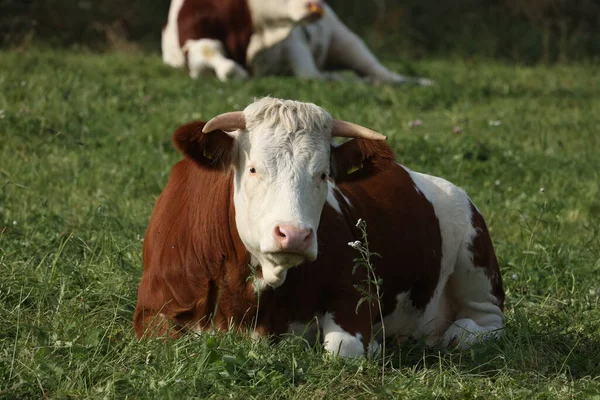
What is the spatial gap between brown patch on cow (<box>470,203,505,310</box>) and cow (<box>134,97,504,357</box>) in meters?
0.34

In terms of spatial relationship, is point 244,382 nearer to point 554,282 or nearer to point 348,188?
point 348,188

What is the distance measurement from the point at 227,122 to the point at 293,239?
73 cm

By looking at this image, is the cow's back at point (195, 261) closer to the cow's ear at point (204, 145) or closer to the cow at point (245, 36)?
the cow's ear at point (204, 145)

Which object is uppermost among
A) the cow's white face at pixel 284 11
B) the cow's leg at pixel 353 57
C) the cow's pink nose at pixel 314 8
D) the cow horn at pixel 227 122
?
the cow horn at pixel 227 122

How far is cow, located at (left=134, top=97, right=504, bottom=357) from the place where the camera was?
4746mm

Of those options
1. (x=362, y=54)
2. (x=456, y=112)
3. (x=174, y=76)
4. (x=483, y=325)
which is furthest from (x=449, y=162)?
(x=362, y=54)

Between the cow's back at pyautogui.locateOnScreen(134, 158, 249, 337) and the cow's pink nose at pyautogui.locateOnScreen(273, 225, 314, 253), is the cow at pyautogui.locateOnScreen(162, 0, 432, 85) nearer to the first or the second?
the cow's back at pyautogui.locateOnScreen(134, 158, 249, 337)

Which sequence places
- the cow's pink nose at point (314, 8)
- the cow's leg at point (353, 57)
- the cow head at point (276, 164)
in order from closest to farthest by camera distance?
1. the cow head at point (276, 164)
2. the cow's pink nose at point (314, 8)
3. the cow's leg at point (353, 57)

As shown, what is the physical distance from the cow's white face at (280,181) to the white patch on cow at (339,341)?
0.35 m

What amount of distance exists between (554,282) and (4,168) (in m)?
4.09

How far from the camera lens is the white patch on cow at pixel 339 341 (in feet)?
16.4

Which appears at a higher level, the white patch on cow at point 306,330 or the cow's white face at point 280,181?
the cow's white face at point 280,181

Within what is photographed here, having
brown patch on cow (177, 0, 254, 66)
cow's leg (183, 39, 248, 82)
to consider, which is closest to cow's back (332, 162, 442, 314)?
cow's leg (183, 39, 248, 82)

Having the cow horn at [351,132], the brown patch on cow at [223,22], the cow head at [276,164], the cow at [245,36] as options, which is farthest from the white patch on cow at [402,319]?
the brown patch on cow at [223,22]
